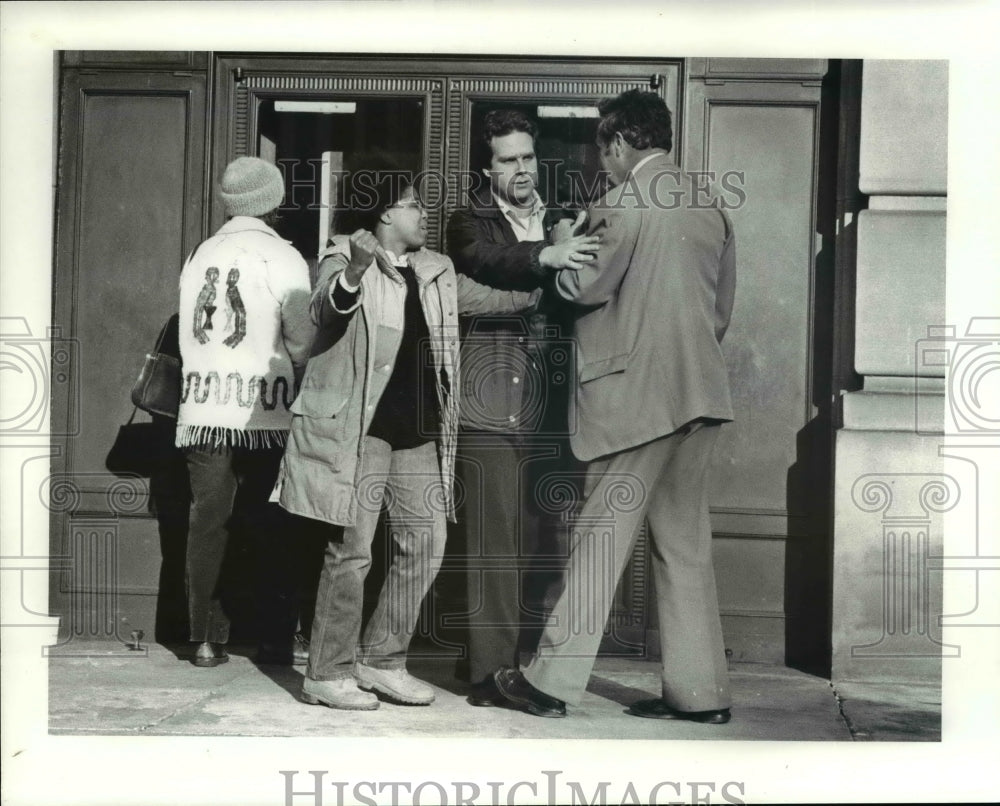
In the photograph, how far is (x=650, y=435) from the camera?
591cm

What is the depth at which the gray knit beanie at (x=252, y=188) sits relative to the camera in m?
6.32

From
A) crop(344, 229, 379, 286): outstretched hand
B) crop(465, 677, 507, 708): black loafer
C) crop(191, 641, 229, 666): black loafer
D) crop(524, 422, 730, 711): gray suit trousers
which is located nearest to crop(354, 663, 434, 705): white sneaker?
crop(465, 677, 507, 708): black loafer

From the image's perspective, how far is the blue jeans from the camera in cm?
587

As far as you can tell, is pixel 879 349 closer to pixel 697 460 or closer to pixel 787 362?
pixel 787 362

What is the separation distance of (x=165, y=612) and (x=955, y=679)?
131 inches

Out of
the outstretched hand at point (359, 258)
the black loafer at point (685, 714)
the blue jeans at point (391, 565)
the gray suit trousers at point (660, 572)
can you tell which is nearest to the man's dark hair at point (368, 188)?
the outstretched hand at point (359, 258)

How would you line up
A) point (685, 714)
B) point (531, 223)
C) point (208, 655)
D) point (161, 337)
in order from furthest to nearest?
1. point (161, 337)
2. point (208, 655)
3. point (531, 223)
4. point (685, 714)

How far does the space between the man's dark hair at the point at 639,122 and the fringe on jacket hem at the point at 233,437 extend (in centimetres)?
181

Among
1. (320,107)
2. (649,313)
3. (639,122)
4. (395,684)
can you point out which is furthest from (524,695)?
(320,107)

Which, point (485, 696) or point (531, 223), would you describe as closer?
point (485, 696)

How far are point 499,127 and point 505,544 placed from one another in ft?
5.68

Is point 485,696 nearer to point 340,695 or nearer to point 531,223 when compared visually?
point 340,695

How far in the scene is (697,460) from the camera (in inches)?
235

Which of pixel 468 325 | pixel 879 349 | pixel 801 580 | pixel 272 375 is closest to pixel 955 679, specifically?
pixel 801 580
